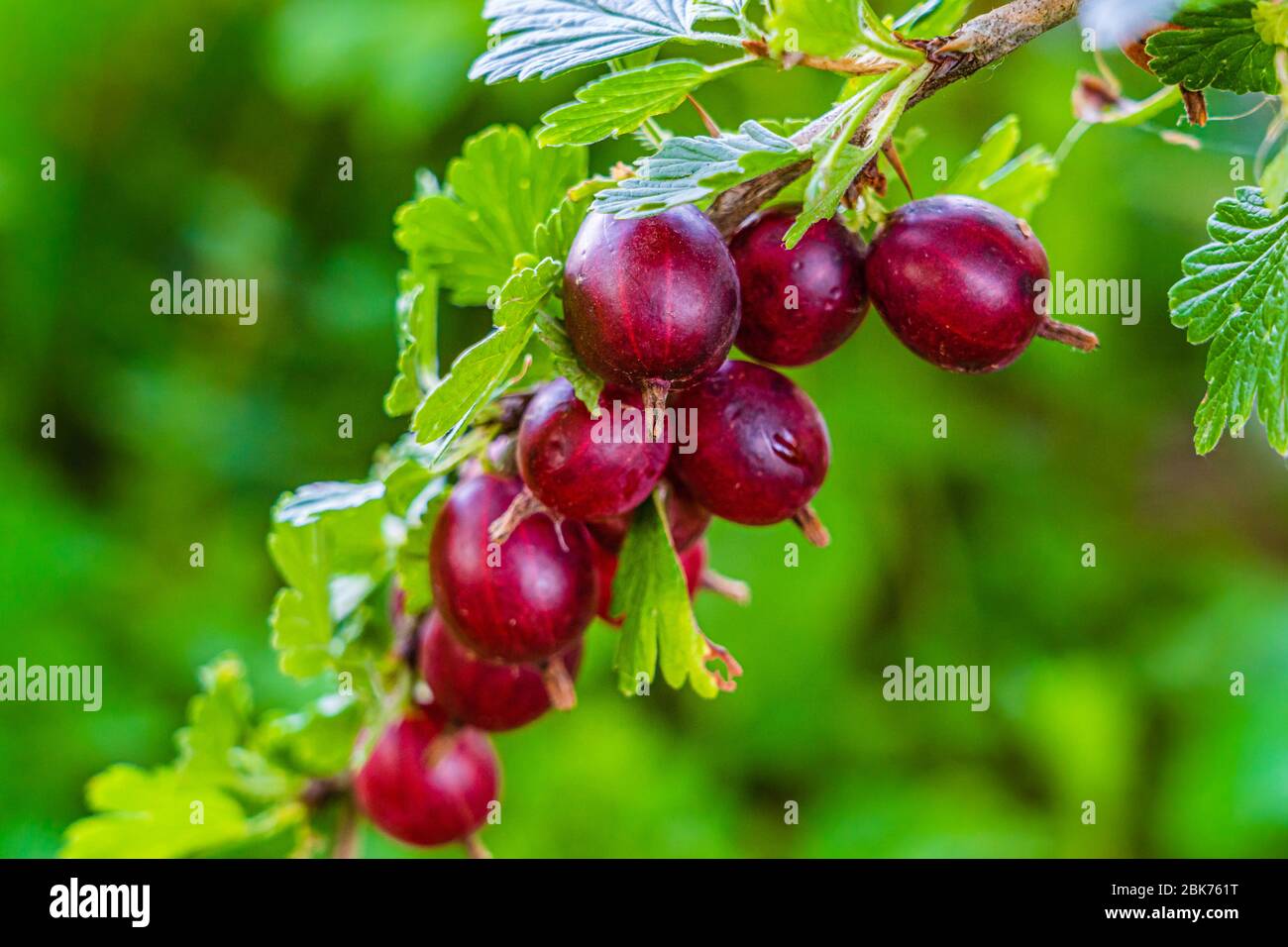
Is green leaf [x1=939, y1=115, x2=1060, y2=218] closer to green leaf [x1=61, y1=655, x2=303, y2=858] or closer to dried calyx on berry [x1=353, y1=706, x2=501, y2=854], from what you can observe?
dried calyx on berry [x1=353, y1=706, x2=501, y2=854]

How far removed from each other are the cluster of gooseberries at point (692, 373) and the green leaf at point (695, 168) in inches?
0.8

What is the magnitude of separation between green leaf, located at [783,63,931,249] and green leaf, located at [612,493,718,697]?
15cm

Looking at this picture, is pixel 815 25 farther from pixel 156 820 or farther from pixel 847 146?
pixel 156 820

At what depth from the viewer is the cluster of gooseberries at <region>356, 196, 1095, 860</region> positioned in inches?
16.3

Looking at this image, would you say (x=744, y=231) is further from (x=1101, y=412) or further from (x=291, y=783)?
(x=1101, y=412)

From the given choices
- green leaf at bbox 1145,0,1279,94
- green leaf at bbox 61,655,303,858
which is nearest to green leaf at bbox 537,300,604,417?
green leaf at bbox 1145,0,1279,94

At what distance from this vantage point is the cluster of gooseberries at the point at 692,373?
1.36 ft

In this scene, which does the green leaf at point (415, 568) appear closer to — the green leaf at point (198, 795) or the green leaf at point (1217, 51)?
the green leaf at point (198, 795)

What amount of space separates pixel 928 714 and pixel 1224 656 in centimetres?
32

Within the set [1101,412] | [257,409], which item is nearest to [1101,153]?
[1101,412]

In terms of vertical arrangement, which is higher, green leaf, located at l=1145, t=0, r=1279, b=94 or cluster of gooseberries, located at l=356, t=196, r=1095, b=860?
green leaf, located at l=1145, t=0, r=1279, b=94

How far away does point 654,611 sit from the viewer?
50 centimetres

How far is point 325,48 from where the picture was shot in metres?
1.24

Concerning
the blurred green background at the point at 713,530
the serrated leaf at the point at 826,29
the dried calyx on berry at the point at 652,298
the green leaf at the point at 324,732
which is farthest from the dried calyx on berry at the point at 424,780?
the blurred green background at the point at 713,530
